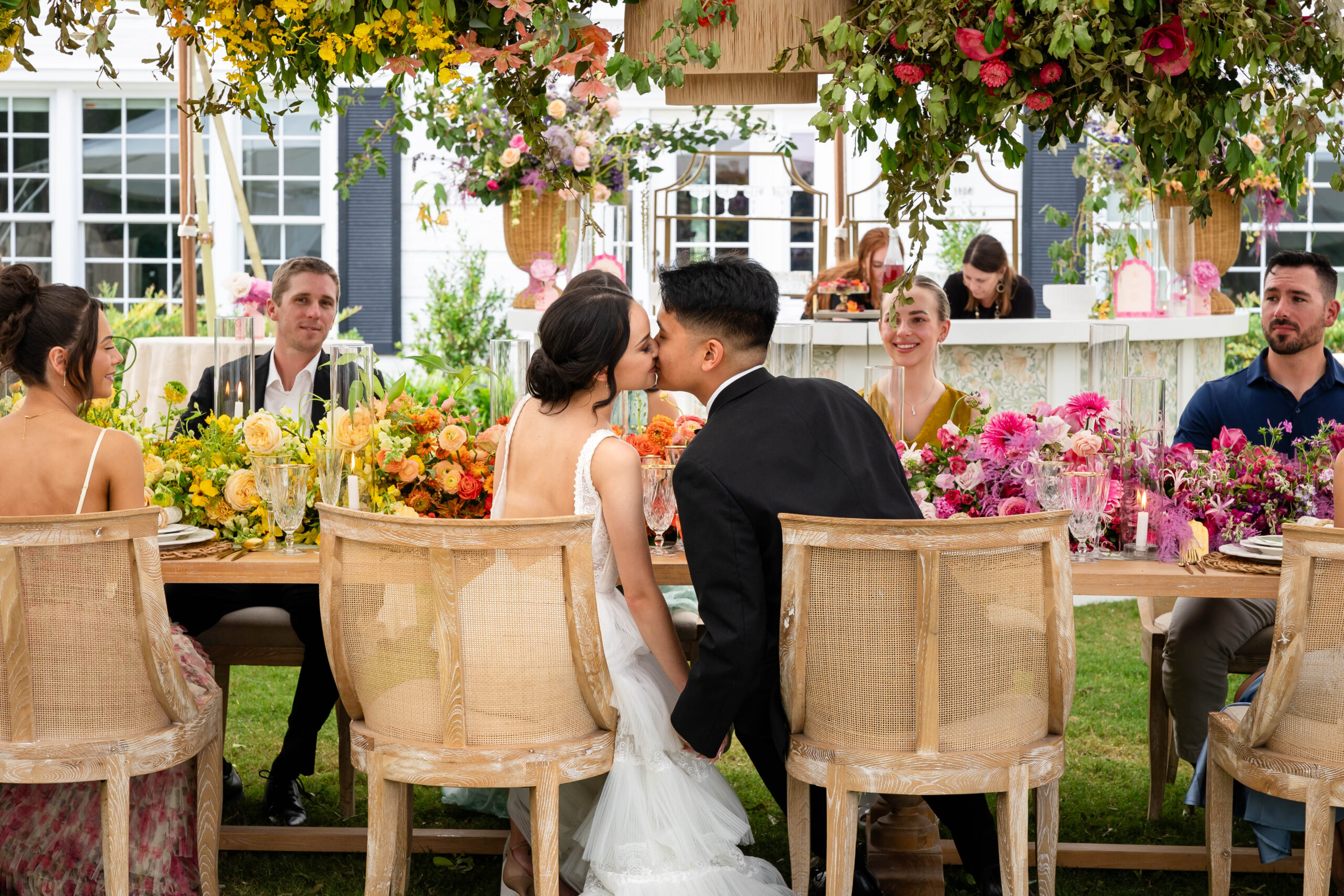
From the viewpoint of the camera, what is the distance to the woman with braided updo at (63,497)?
257 cm

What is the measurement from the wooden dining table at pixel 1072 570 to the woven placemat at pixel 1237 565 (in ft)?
0.09

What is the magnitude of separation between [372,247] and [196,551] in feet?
22.9

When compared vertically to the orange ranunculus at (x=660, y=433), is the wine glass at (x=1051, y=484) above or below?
below

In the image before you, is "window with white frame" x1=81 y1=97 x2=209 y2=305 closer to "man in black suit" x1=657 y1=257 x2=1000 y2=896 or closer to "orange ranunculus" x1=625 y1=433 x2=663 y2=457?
"orange ranunculus" x1=625 y1=433 x2=663 y2=457

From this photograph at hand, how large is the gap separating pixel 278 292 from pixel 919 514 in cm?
253

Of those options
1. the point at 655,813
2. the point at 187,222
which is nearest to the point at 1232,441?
the point at 655,813

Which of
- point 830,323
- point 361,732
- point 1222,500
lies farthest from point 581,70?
point 830,323

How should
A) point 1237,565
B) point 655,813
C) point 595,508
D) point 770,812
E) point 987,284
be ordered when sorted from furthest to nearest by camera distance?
1. point 987,284
2. point 770,812
3. point 1237,565
4. point 595,508
5. point 655,813

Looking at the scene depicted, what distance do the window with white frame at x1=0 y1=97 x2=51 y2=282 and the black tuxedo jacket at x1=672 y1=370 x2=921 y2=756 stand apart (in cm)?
878

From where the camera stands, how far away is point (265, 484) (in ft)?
9.09

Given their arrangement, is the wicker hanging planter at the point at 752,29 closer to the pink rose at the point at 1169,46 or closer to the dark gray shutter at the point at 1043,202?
the pink rose at the point at 1169,46

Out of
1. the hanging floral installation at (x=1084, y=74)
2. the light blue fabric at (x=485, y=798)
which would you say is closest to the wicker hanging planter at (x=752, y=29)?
the hanging floral installation at (x=1084, y=74)

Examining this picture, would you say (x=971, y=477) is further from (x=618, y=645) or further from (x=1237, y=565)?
(x=618, y=645)

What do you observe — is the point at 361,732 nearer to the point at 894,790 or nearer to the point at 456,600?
the point at 456,600
